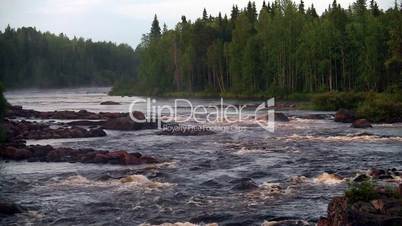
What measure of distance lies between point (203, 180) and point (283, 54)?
64.0 metres

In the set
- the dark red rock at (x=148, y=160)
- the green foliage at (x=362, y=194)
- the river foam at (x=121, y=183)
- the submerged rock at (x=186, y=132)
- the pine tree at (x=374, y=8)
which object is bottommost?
the river foam at (x=121, y=183)

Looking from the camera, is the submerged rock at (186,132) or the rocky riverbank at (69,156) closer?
the rocky riverbank at (69,156)

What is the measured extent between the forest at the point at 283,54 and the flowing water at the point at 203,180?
27211 mm

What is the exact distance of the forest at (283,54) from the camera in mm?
70125

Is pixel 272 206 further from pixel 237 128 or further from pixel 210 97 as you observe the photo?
pixel 210 97

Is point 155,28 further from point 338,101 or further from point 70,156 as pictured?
point 70,156

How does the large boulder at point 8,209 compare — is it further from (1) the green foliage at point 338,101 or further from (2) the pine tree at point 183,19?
(2) the pine tree at point 183,19

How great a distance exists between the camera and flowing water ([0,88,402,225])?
17.3 metres

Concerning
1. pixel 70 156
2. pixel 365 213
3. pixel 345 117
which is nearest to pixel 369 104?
pixel 345 117

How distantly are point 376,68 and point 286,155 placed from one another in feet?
150

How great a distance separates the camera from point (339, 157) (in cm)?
2728

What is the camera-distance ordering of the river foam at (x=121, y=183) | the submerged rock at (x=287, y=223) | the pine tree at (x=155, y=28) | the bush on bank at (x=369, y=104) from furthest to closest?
the pine tree at (x=155, y=28) → the bush on bank at (x=369, y=104) → the river foam at (x=121, y=183) → the submerged rock at (x=287, y=223)

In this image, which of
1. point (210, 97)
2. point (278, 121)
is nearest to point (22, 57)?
point (210, 97)

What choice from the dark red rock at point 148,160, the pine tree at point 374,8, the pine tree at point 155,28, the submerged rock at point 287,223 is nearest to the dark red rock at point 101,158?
the dark red rock at point 148,160
